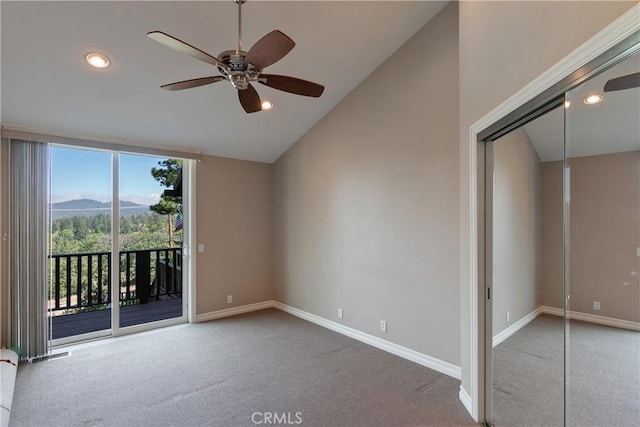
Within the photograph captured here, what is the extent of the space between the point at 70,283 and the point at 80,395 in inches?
77.6

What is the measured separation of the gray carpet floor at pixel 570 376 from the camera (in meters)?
1.61

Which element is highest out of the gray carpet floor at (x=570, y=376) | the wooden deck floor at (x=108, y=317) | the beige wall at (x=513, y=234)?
the beige wall at (x=513, y=234)

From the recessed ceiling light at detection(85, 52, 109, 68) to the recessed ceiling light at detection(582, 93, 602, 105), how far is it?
341cm

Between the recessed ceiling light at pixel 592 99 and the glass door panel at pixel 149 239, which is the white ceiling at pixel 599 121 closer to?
the recessed ceiling light at pixel 592 99

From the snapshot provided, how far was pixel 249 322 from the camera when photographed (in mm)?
4477

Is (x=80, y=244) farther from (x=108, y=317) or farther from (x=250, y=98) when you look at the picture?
(x=250, y=98)

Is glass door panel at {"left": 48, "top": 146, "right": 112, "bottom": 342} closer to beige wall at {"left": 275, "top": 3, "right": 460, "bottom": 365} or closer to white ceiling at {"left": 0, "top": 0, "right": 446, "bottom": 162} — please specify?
white ceiling at {"left": 0, "top": 0, "right": 446, "bottom": 162}

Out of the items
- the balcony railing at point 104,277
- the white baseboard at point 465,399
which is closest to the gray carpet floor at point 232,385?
the white baseboard at point 465,399

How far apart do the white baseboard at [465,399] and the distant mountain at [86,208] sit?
4.19m

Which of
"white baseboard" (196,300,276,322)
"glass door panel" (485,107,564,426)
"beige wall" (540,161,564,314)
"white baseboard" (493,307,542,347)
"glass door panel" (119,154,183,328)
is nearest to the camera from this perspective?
"beige wall" (540,161,564,314)

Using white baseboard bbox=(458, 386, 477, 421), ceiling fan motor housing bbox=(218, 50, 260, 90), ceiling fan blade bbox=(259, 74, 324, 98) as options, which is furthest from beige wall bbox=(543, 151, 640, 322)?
ceiling fan motor housing bbox=(218, 50, 260, 90)

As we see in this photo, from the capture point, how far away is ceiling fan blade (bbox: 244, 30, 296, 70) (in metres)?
1.69

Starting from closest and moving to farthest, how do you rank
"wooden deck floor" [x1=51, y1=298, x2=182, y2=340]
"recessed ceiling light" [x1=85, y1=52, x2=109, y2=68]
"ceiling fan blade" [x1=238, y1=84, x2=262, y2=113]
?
"ceiling fan blade" [x1=238, y1=84, x2=262, y2=113] → "recessed ceiling light" [x1=85, y1=52, x2=109, y2=68] → "wooden deck floor" [x1=51, y1=298, x2=182, y2=340]

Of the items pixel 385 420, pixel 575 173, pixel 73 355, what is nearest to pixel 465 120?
pixel 575 173
